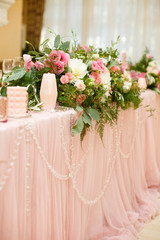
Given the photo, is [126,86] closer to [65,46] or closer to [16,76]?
[65,46]

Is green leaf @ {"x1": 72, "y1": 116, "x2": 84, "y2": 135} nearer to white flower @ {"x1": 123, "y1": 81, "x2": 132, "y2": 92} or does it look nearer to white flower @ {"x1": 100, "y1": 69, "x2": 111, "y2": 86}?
white flower @ {"x1": 100, "y1": 69, "x2": 111, "y2": 86}

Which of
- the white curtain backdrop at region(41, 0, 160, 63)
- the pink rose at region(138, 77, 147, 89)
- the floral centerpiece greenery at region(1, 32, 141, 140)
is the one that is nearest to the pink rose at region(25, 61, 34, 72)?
the floral centerpiece greenery at region(1, 32, 141, 140)

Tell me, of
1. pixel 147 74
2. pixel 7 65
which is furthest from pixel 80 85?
pixel 147 74

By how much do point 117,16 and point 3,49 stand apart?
10.0 ft

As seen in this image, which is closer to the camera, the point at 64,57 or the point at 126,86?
the point at 64,57

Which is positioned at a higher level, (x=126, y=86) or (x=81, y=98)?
(x=126, y=86)

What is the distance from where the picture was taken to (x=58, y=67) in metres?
2.06

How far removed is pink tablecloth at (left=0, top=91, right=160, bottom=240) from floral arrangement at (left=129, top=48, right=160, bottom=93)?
190mm

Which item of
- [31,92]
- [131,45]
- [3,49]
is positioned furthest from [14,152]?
[131,45]

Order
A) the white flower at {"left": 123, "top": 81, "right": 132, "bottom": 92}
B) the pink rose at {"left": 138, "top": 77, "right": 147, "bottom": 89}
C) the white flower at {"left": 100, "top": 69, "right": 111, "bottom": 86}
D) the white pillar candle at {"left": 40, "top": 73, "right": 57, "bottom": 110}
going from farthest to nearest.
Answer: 1. the pink rose at {"left": 138, "top": 77, "right": 147, "bottom": 89}
2. the white flower at {"left": 123, "top": 81, "right": 132, "bottom": 92}
3. the white flower at {"left": 100, "top": 69, "right": 111, "bottom": 86}
4. the white pillar candle at {"left": 40, "top": 73, "right": 57, "bottom": 110}

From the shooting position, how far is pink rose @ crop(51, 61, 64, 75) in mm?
2031

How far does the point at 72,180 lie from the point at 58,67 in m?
0.72

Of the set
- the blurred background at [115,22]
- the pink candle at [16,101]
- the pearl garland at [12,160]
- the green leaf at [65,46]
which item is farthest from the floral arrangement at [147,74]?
the blurred background at [115,22]

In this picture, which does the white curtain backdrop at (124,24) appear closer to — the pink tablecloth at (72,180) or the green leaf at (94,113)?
the pink tablecloth at (72,180)
